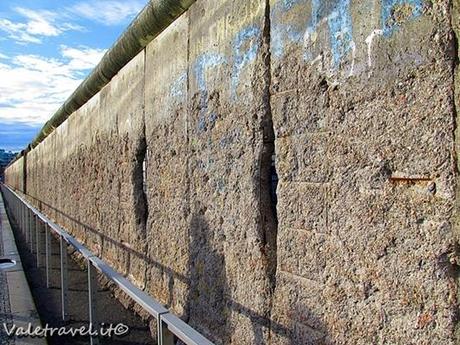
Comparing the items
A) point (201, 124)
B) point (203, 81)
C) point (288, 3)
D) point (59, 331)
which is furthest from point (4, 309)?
point (288, 3)

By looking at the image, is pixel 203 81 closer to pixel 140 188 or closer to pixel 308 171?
pixel 308 171

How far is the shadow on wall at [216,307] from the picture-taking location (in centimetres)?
216

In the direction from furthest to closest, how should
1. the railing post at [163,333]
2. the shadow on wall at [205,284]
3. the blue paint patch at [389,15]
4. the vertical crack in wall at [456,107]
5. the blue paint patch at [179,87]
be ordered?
the blue paint patch at [179,87]
the shadow on wall at [205,284]
the railing post at [163,333]
the blue paint patch at [389,15]
the vertical crack in wall at [456,107]

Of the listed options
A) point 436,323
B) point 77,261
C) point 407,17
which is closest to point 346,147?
point 407,17

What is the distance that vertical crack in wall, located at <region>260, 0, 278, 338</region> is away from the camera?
243cm

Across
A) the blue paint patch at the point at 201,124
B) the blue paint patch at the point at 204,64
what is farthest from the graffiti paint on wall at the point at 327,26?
the blue paint patch at the point at 201,124

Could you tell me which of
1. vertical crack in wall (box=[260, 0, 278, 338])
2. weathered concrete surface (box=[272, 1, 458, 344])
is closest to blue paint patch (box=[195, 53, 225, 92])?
vertical crack in wall (box=[260, 0, 278, 338])

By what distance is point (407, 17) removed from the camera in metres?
1.67

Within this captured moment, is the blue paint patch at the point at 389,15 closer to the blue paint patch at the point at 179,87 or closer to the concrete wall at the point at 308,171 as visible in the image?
the concrete wall at the point at 308,171

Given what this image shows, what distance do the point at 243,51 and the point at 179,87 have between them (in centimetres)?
97

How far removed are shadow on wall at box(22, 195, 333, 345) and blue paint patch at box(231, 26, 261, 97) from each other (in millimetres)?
906

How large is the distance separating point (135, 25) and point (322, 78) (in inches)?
104

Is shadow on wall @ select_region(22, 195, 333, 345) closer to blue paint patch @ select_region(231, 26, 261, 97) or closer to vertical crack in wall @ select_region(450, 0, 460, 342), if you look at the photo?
vertical crack in wall @ select_region(450, 0, 460, 342)

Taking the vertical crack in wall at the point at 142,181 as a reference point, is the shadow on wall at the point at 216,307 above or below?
below
